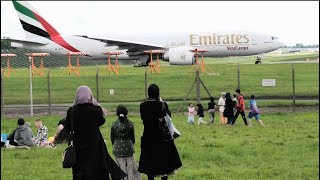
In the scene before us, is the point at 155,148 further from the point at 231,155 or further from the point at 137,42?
the point at 137,42

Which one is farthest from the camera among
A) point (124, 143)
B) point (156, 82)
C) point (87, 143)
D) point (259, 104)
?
point (156, 82)

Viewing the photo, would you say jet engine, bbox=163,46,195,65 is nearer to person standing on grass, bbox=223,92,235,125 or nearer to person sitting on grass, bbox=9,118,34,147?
person standing on grass, bbox=223,92,235,125

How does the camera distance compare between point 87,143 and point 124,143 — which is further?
point 124,143

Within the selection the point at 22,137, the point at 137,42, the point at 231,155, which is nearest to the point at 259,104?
the point at 231,155

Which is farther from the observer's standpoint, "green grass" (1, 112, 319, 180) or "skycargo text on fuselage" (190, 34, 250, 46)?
"skycargo text on fuselage" (190, 34, 250, 46)

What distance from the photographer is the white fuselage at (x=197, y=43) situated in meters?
43.5

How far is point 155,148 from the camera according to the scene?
833cm

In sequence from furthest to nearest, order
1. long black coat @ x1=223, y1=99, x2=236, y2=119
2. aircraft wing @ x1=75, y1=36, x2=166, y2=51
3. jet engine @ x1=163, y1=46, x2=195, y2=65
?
aircraft wing @ x1=75, y1=36, x2=166, y2=51 → jet engine @ x1=163, y1=46, x2=195, y2=65 → long black coat @ x1=223, y1=99, x2=236, y2=119

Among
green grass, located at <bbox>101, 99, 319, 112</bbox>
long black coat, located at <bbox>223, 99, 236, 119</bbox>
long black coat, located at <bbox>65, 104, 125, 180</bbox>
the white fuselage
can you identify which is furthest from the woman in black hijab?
the white fuselage

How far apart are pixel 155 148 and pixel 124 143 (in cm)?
91

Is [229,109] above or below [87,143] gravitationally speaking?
below

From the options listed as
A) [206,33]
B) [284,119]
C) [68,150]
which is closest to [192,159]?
[68,150]

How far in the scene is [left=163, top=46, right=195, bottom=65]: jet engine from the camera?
4009 cm

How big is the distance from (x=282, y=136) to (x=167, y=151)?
7.57 metres
